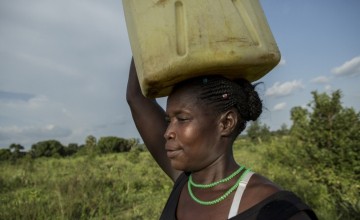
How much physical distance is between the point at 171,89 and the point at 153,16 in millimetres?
330

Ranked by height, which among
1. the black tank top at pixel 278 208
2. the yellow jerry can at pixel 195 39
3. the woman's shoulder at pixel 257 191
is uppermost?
the yellow jerry can at pixel 195 39

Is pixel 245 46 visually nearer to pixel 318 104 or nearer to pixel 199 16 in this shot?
pixel 199 16

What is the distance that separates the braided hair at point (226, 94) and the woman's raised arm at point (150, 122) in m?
0.40

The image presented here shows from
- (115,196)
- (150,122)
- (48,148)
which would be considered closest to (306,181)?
(115,196)

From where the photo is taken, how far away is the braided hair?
138 cm

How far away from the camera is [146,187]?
989cm

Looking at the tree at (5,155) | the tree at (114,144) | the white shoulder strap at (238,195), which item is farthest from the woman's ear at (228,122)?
the tree at (114,144)

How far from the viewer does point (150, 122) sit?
70.2 inches

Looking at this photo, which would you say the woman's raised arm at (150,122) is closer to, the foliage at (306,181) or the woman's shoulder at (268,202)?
the woman's shoulder at (268,202)

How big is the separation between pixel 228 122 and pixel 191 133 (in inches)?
6.5

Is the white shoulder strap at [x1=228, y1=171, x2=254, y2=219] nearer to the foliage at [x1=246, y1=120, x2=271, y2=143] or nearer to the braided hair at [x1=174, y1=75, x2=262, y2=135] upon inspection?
the braided hair at [x1=174, y1=75, x2=262, y2=135]

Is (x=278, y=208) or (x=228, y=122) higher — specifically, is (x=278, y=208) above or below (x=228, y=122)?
below

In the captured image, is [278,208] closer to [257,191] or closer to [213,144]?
[257,191]

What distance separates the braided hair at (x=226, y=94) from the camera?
4.54 feet
